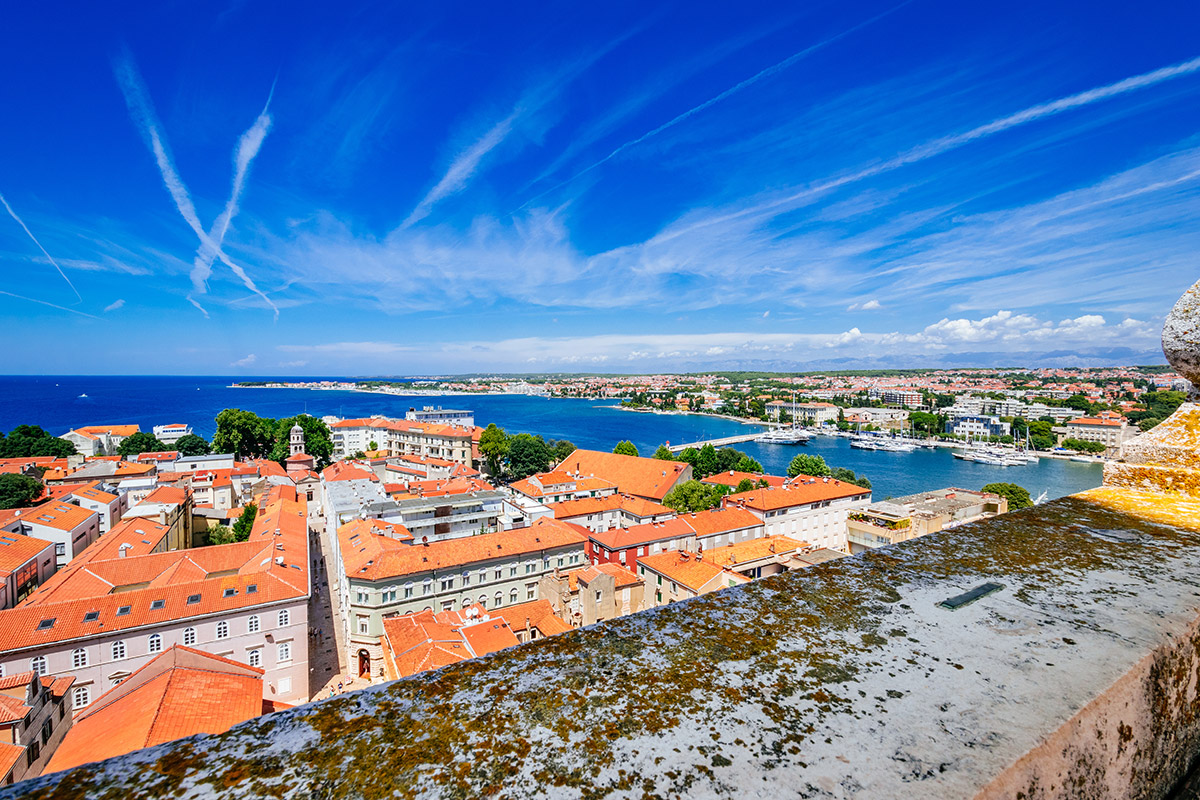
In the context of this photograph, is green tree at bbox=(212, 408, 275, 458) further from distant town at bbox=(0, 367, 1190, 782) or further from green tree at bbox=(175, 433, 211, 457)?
distant town at bbox=(0, 367, 1190, 782)

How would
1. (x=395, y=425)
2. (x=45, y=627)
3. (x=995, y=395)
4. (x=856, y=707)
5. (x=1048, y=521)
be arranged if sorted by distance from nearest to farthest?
(x=856, y=707)
(x=1048, y=521)
(x=45, y=627)
(x=395, y=425)
(x=995, y=395)

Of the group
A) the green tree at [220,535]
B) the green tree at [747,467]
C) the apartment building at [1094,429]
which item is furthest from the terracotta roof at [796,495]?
the apartment building at [1094,429]

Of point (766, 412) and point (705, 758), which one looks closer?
point (705, 758)

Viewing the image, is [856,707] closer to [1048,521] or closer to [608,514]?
[1048,521]

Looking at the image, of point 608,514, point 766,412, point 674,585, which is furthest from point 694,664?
point 766,412

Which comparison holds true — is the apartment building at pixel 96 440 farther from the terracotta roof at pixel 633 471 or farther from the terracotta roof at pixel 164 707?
the terracotta roof at pixel 164 707

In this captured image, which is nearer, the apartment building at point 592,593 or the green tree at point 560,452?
the apartment building at point 592,593
